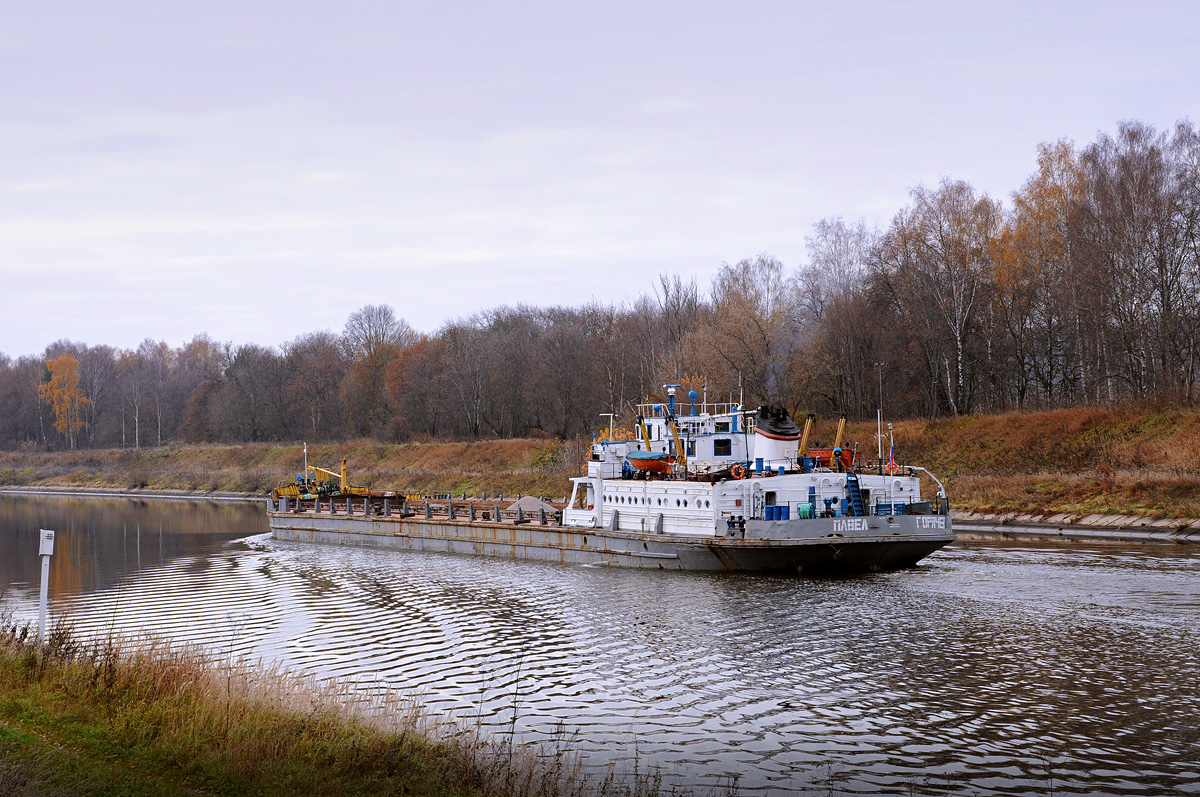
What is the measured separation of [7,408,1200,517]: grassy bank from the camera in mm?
39906

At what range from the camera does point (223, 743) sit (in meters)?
10.6

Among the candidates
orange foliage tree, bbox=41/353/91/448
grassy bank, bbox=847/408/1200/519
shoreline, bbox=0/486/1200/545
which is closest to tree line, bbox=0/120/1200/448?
grassy bank, bbox=847/408/1200/519

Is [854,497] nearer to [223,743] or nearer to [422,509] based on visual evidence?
[223,743]

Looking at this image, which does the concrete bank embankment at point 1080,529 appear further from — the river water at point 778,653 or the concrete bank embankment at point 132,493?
the concrete bank embankment at point 132,493

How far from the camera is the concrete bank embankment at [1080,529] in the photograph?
34062 millimetres

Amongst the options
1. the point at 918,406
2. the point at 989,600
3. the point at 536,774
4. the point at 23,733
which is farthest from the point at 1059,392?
the point at 23,733

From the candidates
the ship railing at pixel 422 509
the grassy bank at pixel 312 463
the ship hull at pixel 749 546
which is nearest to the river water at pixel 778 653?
the ship hull at pixel 749 546

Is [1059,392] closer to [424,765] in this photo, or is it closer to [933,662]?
[933,662]

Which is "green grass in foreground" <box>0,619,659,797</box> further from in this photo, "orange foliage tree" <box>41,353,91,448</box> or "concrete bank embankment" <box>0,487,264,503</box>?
"orange foliage tree" <box>41,353,91,448</box>

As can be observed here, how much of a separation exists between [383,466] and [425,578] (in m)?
60.0

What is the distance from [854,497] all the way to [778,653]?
35.5 feet

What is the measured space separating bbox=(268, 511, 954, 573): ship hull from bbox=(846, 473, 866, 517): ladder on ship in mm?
665

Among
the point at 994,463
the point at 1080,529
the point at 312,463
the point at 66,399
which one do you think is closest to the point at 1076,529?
the point at 1080,529

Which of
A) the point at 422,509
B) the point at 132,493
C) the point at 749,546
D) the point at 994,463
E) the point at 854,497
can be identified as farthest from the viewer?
the point at 132,493
